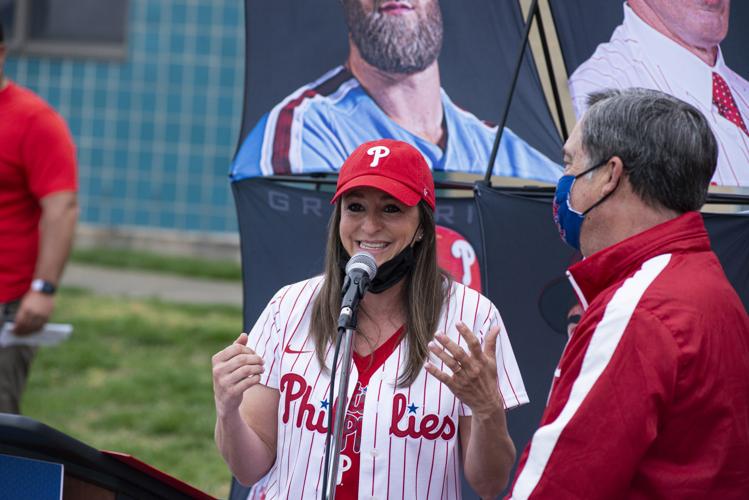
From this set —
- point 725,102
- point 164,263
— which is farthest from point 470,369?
point 164,263

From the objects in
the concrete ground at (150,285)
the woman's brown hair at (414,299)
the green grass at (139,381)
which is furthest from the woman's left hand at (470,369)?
the concrete ground at (150,285)

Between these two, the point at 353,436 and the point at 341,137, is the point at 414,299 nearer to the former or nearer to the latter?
the point at 353,436

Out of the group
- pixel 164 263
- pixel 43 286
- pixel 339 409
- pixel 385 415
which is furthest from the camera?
pixel 164 263

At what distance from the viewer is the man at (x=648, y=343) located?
2145 millimetres

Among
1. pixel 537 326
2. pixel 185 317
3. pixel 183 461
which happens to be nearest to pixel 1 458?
pixel 537 326

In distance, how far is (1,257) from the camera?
5.22 metres

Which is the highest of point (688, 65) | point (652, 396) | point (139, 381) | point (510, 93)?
point (688, 65)

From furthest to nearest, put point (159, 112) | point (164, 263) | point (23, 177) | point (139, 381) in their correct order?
point (159, 112) < point (164, 263) < point (139, 381) < point (23, 177)

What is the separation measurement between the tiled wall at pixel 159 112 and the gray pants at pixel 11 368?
6691 mm

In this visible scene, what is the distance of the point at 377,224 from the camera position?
119 inches

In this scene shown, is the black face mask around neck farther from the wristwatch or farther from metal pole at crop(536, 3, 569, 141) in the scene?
the wristwatch

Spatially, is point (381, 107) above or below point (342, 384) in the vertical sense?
above

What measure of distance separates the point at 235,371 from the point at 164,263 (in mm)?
9044

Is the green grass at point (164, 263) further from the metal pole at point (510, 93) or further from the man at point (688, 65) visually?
the man at point (688, 65)
